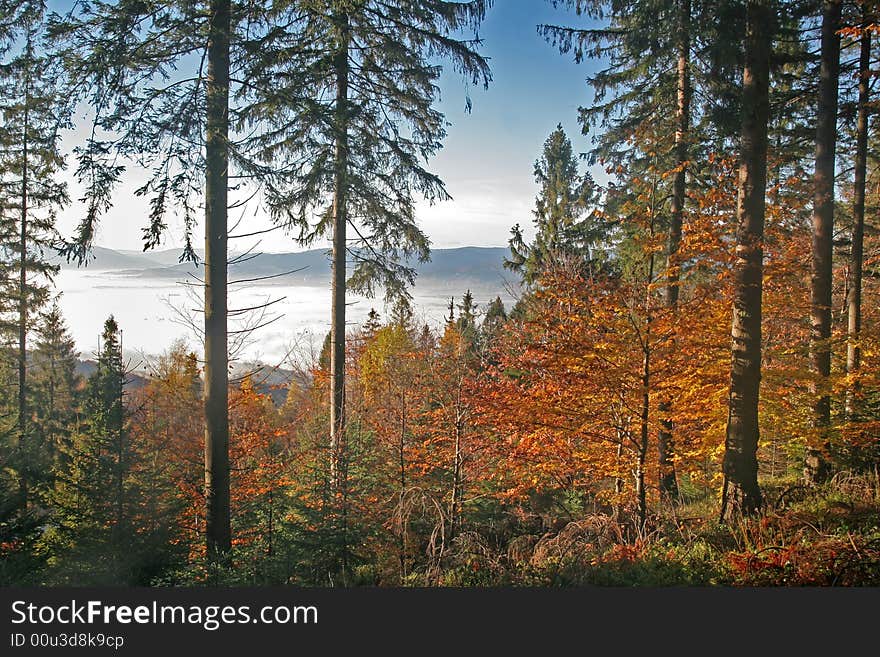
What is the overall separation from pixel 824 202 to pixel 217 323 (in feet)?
37.2

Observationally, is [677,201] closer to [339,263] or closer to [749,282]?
[749,282]

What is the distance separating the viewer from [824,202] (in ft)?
29.9

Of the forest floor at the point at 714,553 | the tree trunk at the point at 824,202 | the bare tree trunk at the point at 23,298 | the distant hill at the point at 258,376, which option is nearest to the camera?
the forest floor at the point at 714,553

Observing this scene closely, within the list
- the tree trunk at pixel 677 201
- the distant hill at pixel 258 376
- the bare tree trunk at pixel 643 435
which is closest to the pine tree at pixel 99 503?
the distant hill at pixel 258 376

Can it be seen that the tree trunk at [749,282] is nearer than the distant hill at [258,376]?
Yes

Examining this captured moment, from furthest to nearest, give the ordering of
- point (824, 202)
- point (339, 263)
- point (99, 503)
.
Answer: point (339, 263), point (99, 503), point (824, 202)

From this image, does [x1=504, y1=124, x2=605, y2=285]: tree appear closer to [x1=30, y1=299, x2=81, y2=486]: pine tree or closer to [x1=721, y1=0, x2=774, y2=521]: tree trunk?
[x1=721, y1=0, x2=774, y2=521]: tree trunk

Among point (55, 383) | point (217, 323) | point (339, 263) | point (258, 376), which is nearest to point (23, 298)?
point (258, 376)

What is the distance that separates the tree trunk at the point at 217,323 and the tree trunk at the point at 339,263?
1.81m

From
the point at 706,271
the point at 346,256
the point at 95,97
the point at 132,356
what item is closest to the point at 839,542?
the point at 706,271

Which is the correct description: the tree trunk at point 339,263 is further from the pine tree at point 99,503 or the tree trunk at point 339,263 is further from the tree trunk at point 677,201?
the tree trunk at point 677,201

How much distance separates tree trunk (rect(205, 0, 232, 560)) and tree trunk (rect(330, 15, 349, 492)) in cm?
181

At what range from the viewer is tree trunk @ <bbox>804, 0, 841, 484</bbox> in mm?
8977

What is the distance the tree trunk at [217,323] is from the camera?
6.84 meters
